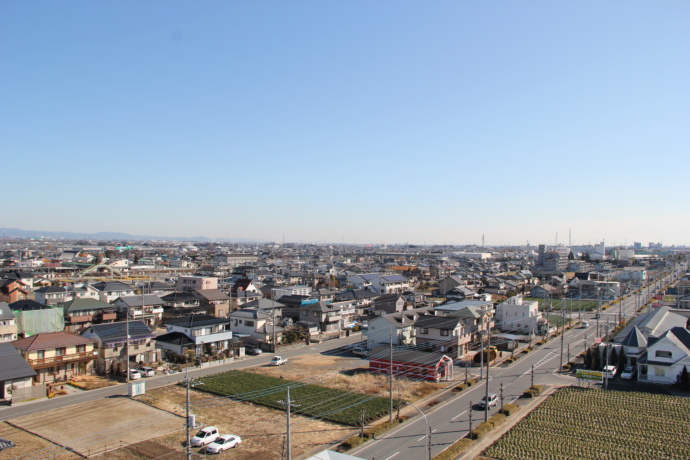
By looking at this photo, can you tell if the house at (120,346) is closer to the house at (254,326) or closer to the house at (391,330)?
the house at (254,326)

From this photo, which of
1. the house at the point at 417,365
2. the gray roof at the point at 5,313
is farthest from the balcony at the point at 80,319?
the house at the point at 417,365

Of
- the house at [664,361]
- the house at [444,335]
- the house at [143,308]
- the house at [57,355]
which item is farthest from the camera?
the house at [143,308]

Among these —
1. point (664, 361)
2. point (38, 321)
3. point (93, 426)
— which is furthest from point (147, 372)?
point (664, 361)

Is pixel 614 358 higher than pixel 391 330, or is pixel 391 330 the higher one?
pixel 391 330

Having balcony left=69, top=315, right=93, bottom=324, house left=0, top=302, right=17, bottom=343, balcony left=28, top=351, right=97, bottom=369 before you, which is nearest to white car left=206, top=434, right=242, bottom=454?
balcony left=28, top=351, right=97, bottom=369

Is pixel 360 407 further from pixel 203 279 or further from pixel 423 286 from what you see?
pixel 423 286

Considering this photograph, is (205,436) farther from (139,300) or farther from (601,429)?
(139,300)

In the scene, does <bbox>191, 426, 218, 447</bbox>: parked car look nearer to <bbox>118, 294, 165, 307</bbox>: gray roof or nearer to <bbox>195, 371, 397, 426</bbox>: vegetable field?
<bbox>195, 371, 397, 426</bbox>: vegetable field
